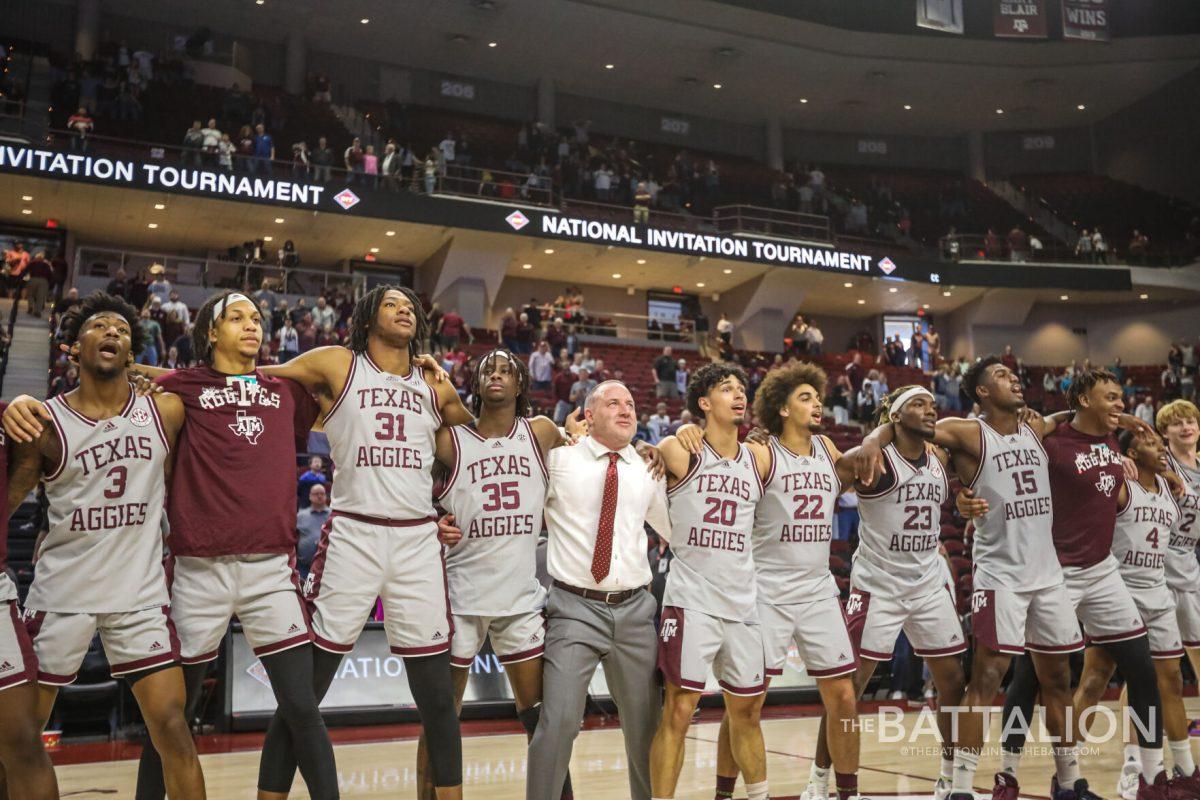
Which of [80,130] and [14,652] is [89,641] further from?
[80,130]

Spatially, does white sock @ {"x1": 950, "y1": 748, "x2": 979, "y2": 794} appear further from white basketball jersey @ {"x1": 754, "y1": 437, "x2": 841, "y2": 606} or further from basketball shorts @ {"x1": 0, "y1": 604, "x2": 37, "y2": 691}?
basketball shorts @ {"x1": 0, "y1": 604, "x2": 37, "y2": 691}

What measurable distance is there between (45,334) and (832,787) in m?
15.0

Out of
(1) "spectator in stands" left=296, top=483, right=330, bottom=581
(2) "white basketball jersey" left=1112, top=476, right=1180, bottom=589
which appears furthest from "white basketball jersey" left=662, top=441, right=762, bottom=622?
(1) "spectator in stands" left=296, top=483, right=330, bottom=581

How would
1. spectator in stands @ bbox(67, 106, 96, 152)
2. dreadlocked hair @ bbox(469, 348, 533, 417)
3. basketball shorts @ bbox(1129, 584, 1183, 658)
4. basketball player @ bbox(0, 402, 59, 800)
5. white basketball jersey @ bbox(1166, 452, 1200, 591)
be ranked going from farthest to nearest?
spectator in stands @ bbox(67, 106, 96, 152), white basketball jersey @ bbox(1166, 452, 1200, 591), basketball shorts @ bbox(1129, 584, 1183, 658), dreadlocked hair @ bbox(469, 348, 533, 417), basketball player @ bbox(0, 402, 59, 800)

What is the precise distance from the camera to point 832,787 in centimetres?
627

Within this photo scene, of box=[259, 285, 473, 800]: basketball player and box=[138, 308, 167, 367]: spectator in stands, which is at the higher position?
box=[138, 308, 167, 367]: spectator in stands

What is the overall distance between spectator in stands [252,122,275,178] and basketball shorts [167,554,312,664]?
59.3ft

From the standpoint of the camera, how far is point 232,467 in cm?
432

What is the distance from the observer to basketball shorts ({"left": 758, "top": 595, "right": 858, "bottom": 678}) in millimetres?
5254

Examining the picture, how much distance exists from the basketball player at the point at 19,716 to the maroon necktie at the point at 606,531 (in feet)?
7.61

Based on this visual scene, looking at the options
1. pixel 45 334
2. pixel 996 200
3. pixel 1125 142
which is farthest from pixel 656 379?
pixel 1125 142

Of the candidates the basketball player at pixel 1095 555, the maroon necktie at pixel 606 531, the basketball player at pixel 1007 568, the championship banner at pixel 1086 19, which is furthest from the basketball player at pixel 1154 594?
the championship banner at pixel 1086 19

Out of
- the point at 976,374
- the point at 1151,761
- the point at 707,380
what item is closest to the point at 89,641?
the point at 707,380

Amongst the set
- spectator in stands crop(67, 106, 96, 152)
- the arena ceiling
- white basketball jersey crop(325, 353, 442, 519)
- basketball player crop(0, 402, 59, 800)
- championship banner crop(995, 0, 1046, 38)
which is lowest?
basketball player crop(0, 402, 59, 800)
